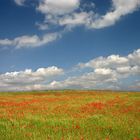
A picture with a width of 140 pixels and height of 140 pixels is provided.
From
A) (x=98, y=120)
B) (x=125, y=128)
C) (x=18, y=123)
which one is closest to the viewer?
(x=125, y=128)

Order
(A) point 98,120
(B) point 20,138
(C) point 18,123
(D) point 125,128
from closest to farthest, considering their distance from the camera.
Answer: (B) point 20,138, (D) point 125,128, (C) point 18,123, (A) point 98,120

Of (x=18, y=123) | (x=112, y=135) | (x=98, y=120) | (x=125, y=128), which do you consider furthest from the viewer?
(x=98, y=120)

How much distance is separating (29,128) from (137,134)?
203 inches

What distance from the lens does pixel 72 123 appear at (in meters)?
15.6

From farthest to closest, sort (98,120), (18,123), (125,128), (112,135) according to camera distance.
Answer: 1. (98,120)
2. (18,123)
3. (125,128)
4. (112,135)

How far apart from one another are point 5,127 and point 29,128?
1298 millimetres

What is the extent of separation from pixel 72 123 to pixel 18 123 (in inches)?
113

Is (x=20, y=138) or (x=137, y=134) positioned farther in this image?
(x=137, y=134)

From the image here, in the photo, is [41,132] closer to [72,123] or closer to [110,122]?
[72,123]

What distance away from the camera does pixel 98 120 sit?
16.5m

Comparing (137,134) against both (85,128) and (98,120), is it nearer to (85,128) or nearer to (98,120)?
(85,128)

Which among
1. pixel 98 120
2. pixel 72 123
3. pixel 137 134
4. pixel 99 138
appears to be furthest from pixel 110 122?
pixel 99 138

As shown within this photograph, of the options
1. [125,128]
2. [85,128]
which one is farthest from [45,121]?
[125,128]

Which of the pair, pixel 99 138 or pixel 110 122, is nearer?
pixel 99 138
